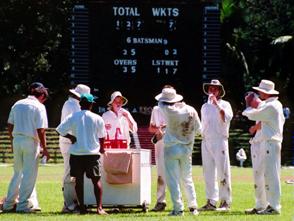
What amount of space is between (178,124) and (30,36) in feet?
117

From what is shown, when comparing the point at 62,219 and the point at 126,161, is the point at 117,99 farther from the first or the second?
the point at 62,219

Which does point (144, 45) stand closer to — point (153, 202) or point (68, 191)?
point (153, 202)

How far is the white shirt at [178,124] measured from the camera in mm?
14367

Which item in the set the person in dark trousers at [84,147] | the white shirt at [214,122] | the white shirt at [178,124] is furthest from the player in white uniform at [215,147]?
the person in dark trousers at [84,147]

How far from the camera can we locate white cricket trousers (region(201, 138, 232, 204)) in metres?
15.5

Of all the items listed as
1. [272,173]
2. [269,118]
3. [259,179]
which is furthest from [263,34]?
[272,173]

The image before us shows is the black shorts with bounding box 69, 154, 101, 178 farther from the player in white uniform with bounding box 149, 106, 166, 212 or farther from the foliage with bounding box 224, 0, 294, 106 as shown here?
the foliage with bounding box 224, 0, 294, 106

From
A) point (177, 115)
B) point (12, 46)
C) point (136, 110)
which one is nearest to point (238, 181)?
point (136, 110)

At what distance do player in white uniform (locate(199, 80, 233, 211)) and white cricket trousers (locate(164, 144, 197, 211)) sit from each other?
3.46 feet

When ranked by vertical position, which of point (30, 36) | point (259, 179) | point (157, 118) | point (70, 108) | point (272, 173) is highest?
point (30, 36)

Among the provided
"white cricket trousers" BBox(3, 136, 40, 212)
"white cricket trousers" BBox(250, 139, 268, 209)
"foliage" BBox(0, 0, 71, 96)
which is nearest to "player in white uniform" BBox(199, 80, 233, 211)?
"white cricket trousers" BBox(250, 139, 268, 209)

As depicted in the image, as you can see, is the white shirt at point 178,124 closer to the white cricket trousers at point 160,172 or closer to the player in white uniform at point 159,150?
the player in white uniform at point 159,150

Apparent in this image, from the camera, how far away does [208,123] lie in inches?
611

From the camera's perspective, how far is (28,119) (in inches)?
588
